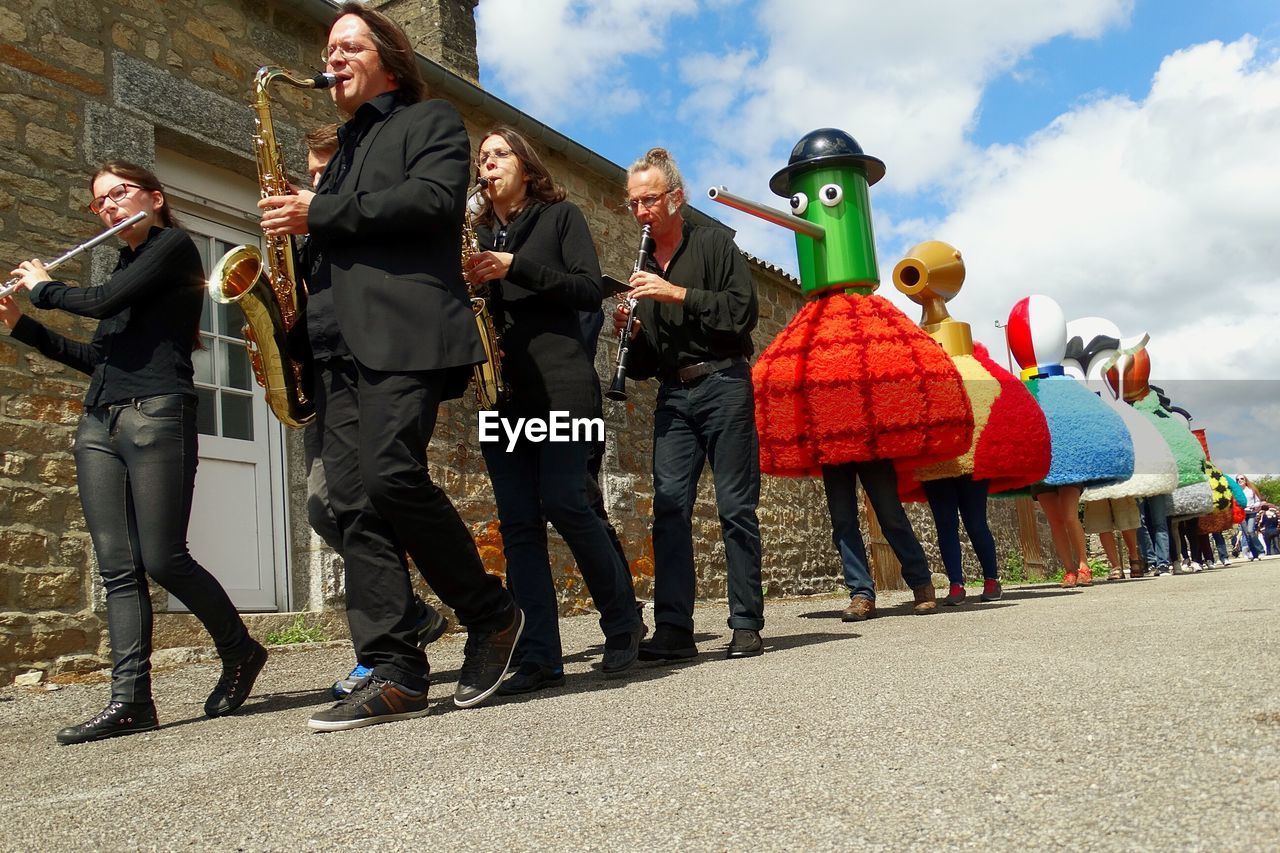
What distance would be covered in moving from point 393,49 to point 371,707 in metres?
1.76

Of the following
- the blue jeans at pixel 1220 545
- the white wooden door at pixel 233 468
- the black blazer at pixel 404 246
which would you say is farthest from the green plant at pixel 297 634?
the blue jeans at pixel 1220 545

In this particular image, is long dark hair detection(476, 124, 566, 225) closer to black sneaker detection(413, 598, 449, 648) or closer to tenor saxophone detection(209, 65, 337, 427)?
tenor saxophone detection(209, 65, 337, 427)

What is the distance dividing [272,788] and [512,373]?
166 centimetres

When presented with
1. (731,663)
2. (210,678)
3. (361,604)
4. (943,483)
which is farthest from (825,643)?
(943,483)

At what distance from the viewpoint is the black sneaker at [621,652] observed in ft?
12.7

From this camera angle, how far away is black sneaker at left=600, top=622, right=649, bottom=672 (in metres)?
3.86

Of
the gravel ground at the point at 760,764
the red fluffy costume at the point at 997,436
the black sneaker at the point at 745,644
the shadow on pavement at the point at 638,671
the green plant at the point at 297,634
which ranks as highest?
the red fluffy costume at the point at 997,436

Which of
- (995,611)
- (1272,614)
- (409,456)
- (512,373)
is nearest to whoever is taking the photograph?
(409,456)

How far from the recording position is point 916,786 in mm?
1852

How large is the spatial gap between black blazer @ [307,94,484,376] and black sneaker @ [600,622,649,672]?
4.06 ft

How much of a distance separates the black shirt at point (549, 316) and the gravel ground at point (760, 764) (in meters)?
0.87

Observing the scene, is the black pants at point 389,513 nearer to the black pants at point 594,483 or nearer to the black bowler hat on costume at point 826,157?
the black pants at point 594,483

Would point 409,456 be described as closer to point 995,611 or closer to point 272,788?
point 272,788

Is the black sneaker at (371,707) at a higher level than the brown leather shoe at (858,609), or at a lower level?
lower
